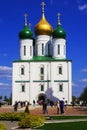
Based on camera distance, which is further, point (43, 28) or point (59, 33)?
point (43, 28)

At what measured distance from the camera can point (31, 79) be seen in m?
77.1

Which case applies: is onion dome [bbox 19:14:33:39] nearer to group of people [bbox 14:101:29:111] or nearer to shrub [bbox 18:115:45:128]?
group of people [bbox 14:101:29:111]

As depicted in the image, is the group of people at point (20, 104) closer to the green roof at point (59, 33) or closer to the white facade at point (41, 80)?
the white facade at point (41, 80)

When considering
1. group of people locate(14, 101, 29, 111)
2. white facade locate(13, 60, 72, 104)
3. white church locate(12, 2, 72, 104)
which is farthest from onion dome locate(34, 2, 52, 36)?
group of people locate(14, 101, 29, 111)

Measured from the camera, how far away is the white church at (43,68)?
250ft

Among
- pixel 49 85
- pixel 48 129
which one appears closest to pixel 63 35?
pixel 49 85

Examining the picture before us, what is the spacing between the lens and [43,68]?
7781 cm

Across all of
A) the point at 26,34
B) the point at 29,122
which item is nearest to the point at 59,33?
the point at 26,34

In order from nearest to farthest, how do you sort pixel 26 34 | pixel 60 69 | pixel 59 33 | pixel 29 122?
1. pixel 29 122
2. pixel 60 69
3. pixel 59 33
4. pixel 26 34

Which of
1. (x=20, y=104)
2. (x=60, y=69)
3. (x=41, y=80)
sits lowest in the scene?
(x=20, y=104)

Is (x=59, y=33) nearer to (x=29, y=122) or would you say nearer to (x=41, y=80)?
(x=41, y=80)

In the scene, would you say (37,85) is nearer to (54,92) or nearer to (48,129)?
(54,92)

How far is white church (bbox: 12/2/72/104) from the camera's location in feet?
250

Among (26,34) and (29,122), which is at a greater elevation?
(26,34)
